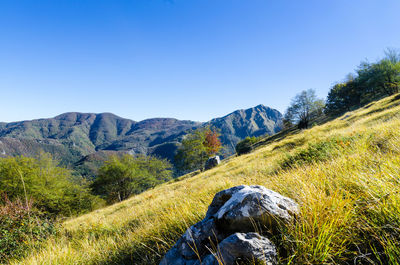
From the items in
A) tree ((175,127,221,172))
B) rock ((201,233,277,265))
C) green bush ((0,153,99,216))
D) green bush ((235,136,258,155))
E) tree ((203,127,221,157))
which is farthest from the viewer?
green bush ((235,136,258,155))

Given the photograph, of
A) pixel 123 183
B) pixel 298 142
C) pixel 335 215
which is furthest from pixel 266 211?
pixel 123 183

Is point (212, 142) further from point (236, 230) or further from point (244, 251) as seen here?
point (244, 251)

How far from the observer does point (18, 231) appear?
15.8 feet

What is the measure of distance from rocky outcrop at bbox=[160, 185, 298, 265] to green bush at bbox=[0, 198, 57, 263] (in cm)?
474

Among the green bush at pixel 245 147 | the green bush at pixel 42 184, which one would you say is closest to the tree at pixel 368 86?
the green bush at pixel 245 147

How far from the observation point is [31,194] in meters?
24.0

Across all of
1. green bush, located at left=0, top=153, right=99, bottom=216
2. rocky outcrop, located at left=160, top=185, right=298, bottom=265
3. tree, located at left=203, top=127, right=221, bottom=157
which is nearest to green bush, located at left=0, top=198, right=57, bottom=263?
rocky outcrop, located at left=160, top=185, right=298, bottom=265

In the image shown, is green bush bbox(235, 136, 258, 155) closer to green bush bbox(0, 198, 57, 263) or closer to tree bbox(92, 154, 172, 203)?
tree bbox(92, 154, 172, 203)

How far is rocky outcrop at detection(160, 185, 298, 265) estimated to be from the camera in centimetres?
156

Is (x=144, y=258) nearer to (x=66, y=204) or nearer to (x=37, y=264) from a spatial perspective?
(x=37, y=264)

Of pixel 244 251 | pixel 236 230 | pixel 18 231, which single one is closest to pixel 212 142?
pixel 18 231

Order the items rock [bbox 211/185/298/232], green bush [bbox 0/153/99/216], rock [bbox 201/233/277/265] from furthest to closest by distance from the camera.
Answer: green bush [bbox 0/153/99/216]
rock [bbox 211/185/298/232]
rock [bbox 201/233/277/265]

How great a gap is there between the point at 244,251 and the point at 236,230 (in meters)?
0.51

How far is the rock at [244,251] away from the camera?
1.49 meters
